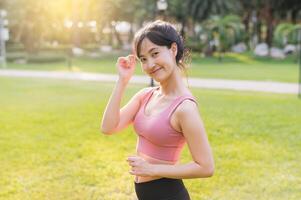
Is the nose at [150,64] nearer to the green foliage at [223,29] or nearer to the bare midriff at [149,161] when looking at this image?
the bare midriff at [149,161]

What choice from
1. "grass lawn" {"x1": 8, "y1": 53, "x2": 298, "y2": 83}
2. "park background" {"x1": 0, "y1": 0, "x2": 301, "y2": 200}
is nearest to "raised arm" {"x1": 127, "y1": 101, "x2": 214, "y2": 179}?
"park background" {"x1": 0, "y1": 0, "x2": 301, "y2": 200}

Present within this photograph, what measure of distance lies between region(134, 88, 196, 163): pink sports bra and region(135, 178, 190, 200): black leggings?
0.44 feet

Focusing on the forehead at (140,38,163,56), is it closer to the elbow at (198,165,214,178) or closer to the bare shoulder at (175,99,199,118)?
the bare shoulder at (175,99,199,118)

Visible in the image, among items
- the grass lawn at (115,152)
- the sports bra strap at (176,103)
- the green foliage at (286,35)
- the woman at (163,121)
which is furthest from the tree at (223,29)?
the sports bra strap at (176,103)

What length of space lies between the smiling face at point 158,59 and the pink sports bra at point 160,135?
5.8 inches

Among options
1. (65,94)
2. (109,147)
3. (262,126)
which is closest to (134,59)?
(109,147)

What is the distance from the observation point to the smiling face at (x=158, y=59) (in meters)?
2.32

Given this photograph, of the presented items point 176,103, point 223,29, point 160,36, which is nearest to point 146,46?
point 160,36

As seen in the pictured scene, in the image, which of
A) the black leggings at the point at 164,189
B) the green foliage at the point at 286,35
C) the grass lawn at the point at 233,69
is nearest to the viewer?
the black leggings at the point at 164,189

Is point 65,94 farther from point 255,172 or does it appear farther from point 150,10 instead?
point 150,10

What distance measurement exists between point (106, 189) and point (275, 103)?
7844mm

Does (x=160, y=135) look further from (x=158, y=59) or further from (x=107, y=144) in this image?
(x=107, y=144)

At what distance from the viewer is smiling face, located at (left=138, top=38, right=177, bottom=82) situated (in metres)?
2.32

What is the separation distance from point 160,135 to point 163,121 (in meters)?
0.07
